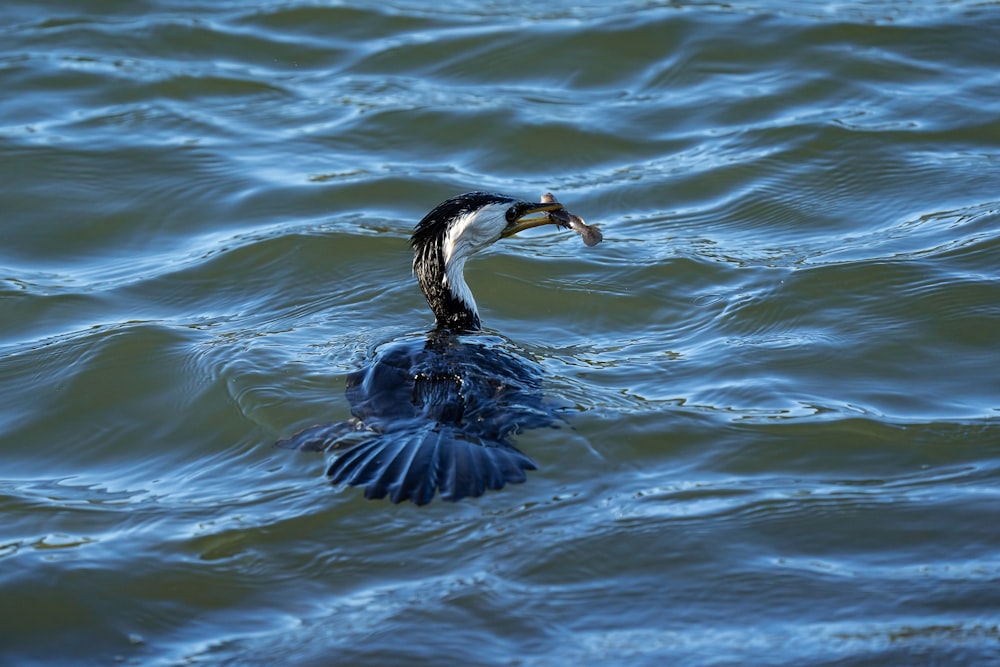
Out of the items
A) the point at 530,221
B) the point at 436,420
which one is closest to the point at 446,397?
the point at 436,420

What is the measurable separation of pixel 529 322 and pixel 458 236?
3.47 ft

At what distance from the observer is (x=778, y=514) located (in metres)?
5.28

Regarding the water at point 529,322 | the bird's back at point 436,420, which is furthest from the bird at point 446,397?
the water at point 529,322

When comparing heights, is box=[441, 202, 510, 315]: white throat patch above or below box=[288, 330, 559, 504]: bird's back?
above

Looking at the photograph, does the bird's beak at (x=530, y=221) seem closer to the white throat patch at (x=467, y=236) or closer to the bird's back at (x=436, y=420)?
the white throat patch at (x=467, y=236)

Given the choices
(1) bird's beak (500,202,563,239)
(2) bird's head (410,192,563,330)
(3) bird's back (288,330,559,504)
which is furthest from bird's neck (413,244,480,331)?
(1) bird's beak (500,202,563,239)

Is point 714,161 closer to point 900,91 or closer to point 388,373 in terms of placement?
point 900,91

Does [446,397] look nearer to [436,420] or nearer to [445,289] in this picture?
[436,420]

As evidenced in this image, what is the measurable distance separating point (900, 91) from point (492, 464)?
6.56 metres

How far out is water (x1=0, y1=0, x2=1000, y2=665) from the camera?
4793 mm

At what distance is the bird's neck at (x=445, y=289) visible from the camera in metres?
6.79

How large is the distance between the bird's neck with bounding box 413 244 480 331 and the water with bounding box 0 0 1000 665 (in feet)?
1.31

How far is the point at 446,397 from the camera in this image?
19.2 feet

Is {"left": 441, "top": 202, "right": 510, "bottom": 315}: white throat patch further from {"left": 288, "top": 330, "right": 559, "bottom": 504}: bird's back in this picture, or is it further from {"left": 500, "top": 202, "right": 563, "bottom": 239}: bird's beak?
{"left": 288, "top": 330, "right": 559, "bottom": 504}: bird's back
